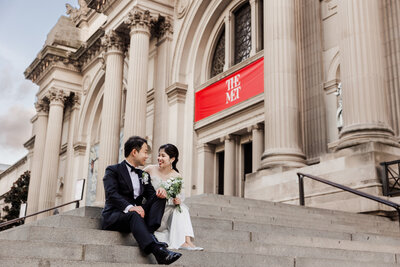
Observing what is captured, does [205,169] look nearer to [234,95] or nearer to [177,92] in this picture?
[234,95]

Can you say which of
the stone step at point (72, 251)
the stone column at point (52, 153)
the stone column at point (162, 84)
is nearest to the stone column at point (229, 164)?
the stone column at point (162, 84)

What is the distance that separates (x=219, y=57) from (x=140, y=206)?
17410 millimetres

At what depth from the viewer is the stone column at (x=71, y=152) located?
1280 inches

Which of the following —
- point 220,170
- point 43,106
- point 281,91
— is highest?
point 43,106

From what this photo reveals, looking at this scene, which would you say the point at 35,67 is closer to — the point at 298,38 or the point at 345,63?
the point at 298,38

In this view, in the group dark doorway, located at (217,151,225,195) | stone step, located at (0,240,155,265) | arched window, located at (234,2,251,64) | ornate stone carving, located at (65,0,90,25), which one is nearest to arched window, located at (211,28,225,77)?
arched window, located at (234,2,251,64)

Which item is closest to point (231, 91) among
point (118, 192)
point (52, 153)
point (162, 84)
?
point (162, 84)

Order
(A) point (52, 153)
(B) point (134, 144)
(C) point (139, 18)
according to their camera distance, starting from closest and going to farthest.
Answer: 1. (B) point (134, 144)
2. (C) point (139, 18)
3. (A) point (52, 153)

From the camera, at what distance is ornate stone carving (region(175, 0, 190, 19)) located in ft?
75.2

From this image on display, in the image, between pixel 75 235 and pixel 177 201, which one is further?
pixel 177 201

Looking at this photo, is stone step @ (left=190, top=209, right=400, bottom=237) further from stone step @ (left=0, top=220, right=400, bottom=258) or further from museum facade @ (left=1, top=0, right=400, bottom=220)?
museum facade @ (left=1, top=0, right=400, bottom=220)

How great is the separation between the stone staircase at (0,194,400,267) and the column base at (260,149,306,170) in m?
3.72

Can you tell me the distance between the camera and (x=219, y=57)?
→ 22.3 meters

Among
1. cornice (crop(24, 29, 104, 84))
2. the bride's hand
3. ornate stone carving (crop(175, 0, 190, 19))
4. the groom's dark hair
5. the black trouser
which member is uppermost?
cornice (crop(24, 29, 104, 84))
